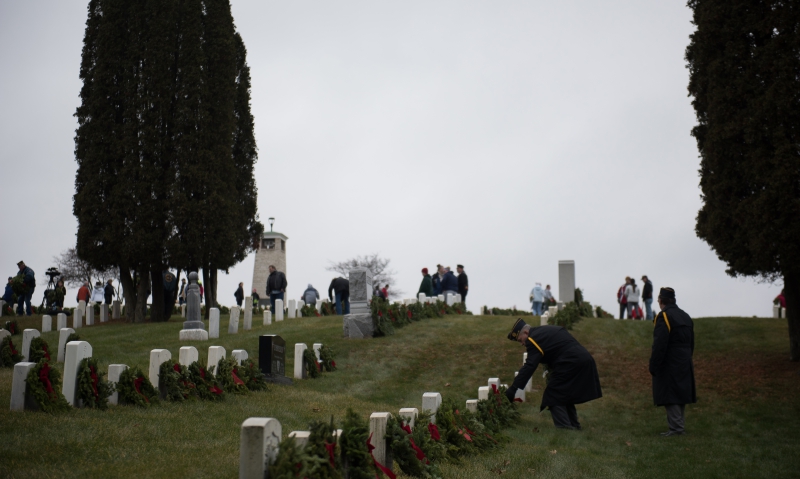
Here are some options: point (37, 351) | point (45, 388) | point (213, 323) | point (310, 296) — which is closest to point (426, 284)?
point (310, 296)

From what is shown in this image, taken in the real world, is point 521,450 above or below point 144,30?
below

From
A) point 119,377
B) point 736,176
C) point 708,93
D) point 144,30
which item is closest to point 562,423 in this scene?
point 119,377

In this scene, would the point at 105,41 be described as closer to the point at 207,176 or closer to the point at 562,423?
the point at 207,176

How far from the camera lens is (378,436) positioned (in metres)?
5.28

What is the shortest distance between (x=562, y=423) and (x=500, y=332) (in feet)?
25.3

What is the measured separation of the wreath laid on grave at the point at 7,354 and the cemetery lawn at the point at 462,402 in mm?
706

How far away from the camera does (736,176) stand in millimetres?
14039

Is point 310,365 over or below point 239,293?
below

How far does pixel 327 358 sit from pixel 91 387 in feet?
20.5

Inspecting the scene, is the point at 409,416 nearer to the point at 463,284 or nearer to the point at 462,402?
the point at 462,402

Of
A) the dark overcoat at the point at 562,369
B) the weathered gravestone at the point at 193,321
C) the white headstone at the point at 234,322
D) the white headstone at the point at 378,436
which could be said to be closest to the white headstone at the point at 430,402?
the white headstone at the point at 378,436

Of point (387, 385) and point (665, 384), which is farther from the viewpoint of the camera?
point (387, 385)

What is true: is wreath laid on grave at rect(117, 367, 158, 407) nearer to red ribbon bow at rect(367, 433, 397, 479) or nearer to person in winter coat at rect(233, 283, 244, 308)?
red ribbon bow at rect(367, 433, 397, 479)

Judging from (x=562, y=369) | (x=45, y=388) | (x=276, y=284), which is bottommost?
(x=562, y=369)
